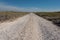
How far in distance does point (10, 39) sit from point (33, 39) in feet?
6.70

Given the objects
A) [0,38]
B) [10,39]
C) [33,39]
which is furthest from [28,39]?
[0,38]

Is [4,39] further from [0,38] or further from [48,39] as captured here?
[48,39]

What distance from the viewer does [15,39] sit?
12.8 meters

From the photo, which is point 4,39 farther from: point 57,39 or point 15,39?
point 57,39

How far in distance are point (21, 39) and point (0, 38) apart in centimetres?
184

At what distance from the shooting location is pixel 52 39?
44.7 feet

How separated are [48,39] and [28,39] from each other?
1.91 m

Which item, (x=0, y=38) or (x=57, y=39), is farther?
(x=57, y=39)

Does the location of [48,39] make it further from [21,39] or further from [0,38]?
[0,38]

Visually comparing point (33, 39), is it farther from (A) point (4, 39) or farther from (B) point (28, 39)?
(A) point (4, 39)

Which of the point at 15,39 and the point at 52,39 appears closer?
the point at 15,39

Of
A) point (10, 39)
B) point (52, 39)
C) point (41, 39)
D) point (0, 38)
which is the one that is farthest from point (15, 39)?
point (52, 39)

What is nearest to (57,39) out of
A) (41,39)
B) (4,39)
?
(41,39)

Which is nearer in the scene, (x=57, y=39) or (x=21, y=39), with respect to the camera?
(x=21, y=39)
